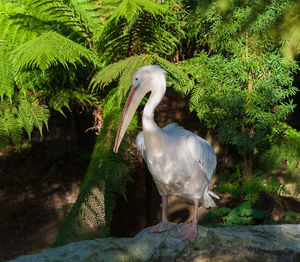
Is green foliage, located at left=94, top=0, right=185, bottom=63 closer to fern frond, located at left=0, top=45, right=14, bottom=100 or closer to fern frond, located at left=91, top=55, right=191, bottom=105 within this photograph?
fern frond, located at left=91, top=55, right=191, bottom=105

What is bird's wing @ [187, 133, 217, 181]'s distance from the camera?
96.3 inches

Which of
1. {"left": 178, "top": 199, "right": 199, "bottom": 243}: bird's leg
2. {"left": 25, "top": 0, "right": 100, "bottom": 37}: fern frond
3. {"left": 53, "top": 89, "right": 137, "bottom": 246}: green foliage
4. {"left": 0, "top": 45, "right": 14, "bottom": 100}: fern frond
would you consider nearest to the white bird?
{"left": 178, "top": 199, "right": 199, "bottom": 243}: bird's leg

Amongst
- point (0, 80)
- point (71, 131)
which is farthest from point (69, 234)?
point (71, 131)

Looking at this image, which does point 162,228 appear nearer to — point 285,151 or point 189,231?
point 189,231

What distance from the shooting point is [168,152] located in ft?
7.87

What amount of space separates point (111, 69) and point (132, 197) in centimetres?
141

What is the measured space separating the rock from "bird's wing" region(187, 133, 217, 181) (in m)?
0.41

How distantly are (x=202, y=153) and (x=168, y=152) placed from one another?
25cm

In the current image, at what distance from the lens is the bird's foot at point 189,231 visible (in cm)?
238

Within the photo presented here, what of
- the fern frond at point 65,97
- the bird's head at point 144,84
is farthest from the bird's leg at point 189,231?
the fern frond at point 65,97

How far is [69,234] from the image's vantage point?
2826 mm

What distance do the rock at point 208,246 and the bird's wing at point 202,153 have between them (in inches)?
16.0

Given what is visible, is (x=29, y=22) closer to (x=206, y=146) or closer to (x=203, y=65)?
(x=203, y=65)

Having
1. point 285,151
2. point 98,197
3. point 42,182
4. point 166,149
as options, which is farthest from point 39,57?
point 42,182
